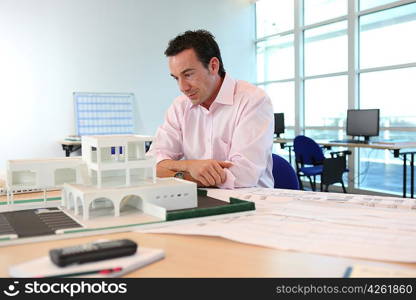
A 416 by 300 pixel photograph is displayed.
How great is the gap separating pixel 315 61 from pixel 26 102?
453cm

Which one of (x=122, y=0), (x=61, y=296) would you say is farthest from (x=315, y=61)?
(x=61, y=296)

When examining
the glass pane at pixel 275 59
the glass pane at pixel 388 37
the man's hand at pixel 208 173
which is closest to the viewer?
the man's hand at pixel 208 173

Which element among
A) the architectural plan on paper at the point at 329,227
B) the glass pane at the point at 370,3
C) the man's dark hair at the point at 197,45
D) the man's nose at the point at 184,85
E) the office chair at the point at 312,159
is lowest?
the office chair at the point at 312,159

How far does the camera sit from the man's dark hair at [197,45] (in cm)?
193

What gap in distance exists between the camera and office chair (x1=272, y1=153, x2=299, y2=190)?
1990mm

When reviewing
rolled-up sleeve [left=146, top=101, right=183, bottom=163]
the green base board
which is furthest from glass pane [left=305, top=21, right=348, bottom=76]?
the green base board

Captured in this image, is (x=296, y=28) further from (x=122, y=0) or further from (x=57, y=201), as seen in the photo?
(x=57, y=201)

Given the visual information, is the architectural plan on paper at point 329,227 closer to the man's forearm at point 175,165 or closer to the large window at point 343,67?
the man's forearm at point 175,165

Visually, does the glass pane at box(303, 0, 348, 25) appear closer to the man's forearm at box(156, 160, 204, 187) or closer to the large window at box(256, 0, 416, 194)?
the large window at box(256, 0, 416, 194)

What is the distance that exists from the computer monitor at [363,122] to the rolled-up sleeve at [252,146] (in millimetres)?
4086

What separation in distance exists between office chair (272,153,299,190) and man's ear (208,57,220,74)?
51 cm

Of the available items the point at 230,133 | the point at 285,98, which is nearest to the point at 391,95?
the point at 285,98

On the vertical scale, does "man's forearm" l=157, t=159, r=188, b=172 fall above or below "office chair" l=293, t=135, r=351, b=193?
above

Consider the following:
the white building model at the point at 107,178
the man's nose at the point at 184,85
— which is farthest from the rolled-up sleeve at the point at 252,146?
the white building model at the point at 107,178
